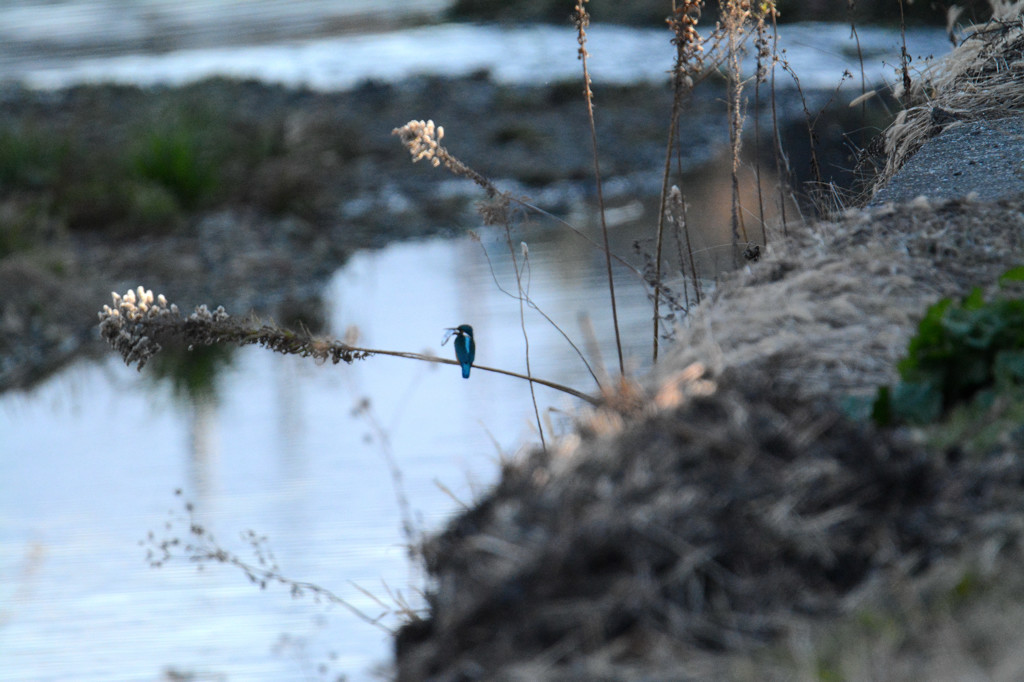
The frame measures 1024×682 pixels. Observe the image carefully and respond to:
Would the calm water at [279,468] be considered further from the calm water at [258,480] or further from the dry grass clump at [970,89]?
the dry grass clump at [970,89]

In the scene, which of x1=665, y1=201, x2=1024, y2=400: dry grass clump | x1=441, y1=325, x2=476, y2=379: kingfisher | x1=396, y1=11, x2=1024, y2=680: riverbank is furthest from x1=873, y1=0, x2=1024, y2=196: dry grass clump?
x1=396, y1=11, x2=1024, y2=680: riverbank

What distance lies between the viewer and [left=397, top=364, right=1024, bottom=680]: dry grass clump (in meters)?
1.27

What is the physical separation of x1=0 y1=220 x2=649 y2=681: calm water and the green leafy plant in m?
0.66

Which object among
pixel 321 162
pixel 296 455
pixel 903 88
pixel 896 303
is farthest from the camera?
pixel 321 162

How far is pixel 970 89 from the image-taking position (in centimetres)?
336

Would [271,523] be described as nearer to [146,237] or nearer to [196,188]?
[146,237]

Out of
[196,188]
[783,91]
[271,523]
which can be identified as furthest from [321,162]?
[271,523]

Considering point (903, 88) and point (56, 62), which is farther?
point (56, 62)

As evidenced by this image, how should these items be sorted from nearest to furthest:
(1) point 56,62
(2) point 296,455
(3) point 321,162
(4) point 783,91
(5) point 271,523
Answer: (5) point 271,523 < (2) point 296,455 < (3) point 321,162 < (4) point 783,91 < (1) point 56,62

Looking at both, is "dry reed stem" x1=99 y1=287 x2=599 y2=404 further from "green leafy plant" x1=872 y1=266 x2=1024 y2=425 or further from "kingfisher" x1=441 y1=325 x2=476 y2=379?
"green leafy plant" x1=872 y1=266 x2=1024 y2=425

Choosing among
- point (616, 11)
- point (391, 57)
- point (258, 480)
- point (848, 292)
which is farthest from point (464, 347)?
point (616, 11)

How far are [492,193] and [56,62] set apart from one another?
17494mm

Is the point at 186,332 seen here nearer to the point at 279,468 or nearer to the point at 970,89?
the point at 279,468

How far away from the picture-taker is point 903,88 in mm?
3430
